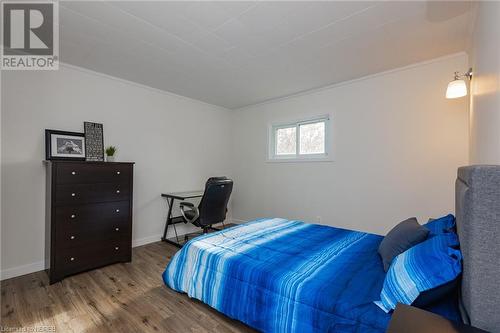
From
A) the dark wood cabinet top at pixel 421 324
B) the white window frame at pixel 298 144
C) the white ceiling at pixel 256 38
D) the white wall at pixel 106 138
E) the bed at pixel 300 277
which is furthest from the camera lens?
the white window frame at pixel 298 144

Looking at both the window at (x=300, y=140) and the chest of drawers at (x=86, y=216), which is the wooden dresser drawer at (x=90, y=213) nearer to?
the chest of drawers at (x=86, y=216)

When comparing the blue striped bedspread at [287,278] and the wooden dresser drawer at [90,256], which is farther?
the wooden dresser drawer at [90,256]

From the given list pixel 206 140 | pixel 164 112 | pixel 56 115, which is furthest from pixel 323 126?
pixel 56 115

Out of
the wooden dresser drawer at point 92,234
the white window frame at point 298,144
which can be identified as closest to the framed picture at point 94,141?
the wooden dresser drawer at point 92,234

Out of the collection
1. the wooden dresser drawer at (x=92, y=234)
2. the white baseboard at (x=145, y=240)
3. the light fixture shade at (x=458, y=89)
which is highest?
the light fixture shade at (x=458, y=89)

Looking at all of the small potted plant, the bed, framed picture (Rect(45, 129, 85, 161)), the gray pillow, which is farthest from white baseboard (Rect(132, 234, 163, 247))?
the gray pillow

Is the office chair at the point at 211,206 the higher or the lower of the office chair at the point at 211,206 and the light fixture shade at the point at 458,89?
the lower

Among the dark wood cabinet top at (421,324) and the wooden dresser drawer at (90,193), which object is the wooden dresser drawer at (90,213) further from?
the dark wood cabinet top at (421,324)

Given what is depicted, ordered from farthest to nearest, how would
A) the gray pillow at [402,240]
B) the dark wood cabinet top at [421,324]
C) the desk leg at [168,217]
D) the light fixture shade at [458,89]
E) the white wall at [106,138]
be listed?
1. the desk leg at [168,217]
2. the white wall at [106,138]
3. the light fixture shade at [458,89]
4. the gray pillow at [402,240]
5. the dark wood cabinet top at [421,324]

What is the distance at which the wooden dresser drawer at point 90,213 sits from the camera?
2416 millimetres

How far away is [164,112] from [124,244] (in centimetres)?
213

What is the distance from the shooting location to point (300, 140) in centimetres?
403

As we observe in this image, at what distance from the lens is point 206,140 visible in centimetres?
453

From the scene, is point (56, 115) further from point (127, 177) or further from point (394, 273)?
point (394, 273)
